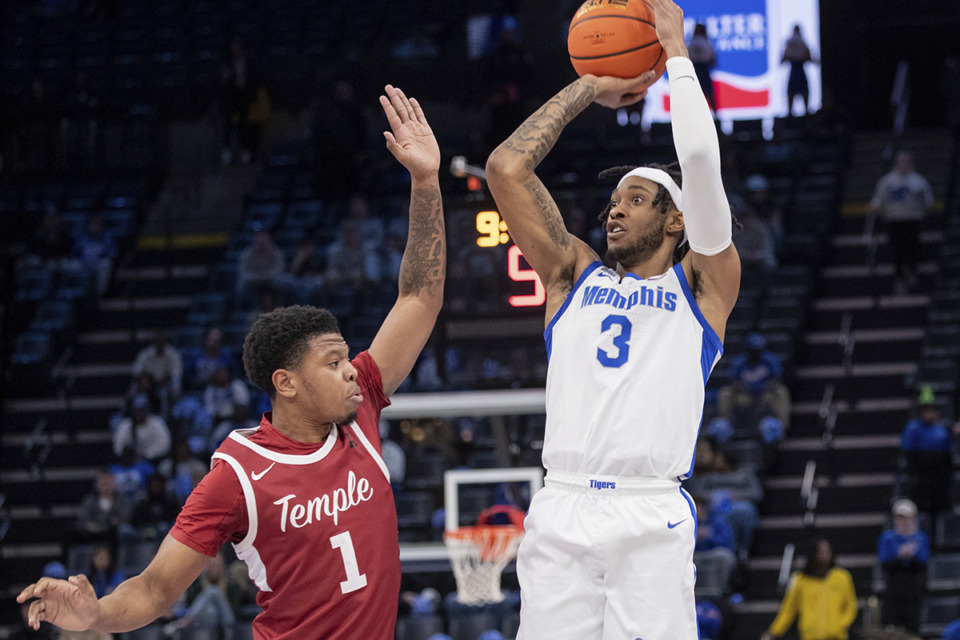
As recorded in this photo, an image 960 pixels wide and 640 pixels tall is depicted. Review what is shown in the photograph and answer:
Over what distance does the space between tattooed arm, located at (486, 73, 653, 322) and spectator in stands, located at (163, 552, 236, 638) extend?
23.9 ft

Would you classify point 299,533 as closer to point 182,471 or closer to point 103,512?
point 182,471

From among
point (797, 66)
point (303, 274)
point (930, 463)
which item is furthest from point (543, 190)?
point (797, 66)

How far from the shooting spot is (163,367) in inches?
588

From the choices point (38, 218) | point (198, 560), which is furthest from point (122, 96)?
point (198, 560)

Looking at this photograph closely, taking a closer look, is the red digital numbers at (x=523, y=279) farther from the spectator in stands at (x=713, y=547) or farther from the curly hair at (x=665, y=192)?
the curly hair at (x=665, y=192)

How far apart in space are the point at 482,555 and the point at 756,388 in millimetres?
4924

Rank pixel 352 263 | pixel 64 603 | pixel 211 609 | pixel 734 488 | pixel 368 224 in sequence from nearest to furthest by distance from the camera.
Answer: pixel 64 603, pixel 211 609, pixel 734 488, pixel 352 263, pixel 368 224

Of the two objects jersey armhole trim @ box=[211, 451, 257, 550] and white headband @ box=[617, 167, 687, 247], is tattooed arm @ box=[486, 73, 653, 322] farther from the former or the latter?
jersey armhole trim @ box=[211, 451, 257, 550]

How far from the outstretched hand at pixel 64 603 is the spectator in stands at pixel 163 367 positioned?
11.3 meters

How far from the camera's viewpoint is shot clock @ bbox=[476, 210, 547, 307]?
9.11m

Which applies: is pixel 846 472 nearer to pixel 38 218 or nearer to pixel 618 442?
pixel 618 442

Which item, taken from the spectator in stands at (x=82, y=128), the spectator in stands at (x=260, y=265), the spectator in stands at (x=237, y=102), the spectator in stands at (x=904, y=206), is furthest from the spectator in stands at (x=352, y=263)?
the spectator in stands at (x=904, y=206)

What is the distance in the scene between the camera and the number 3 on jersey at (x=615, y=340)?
4.04 meters

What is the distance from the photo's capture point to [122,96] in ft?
61.5
